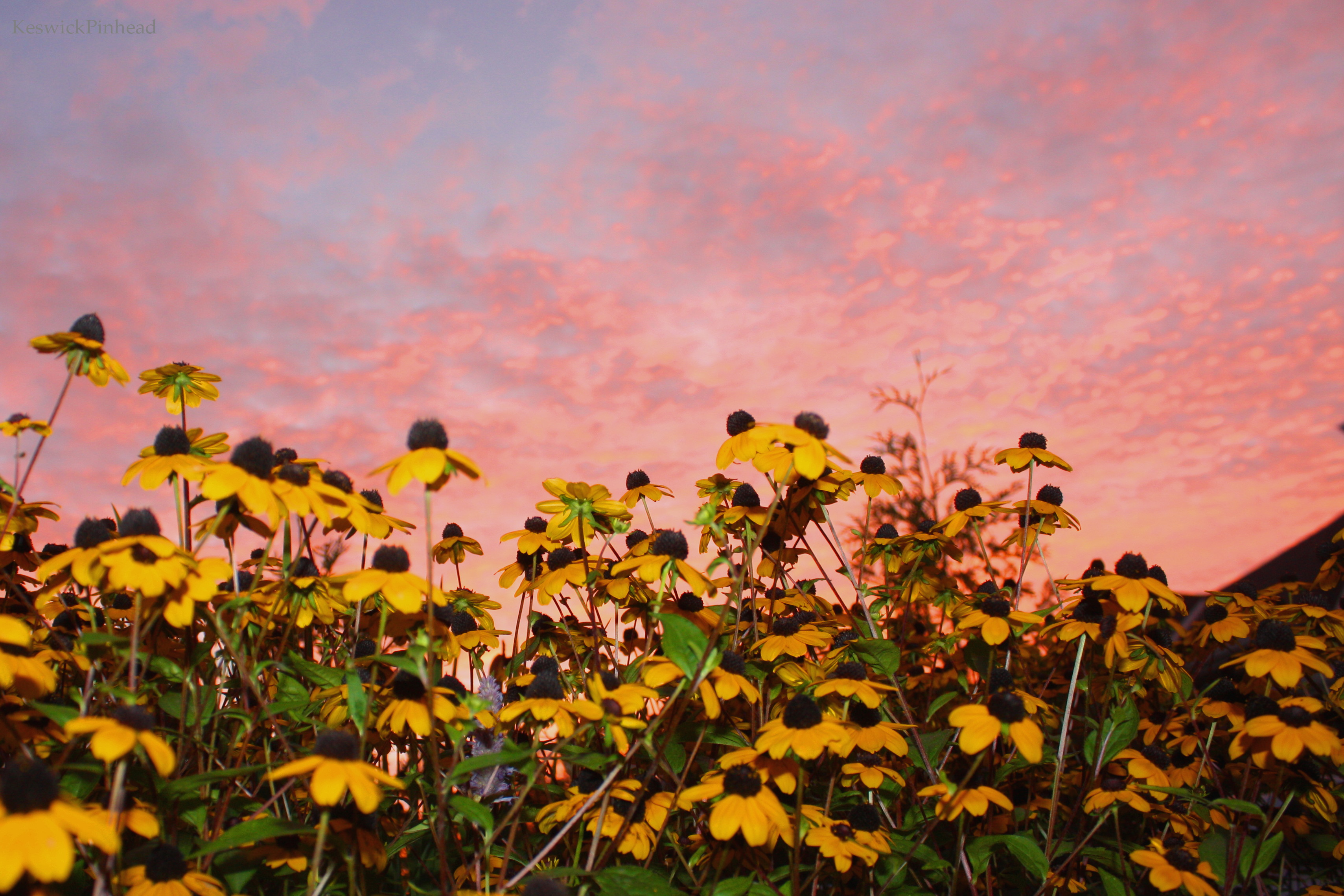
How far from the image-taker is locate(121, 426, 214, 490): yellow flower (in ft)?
7.37

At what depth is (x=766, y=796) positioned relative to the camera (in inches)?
86.4

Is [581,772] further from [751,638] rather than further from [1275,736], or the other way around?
[1275,736]

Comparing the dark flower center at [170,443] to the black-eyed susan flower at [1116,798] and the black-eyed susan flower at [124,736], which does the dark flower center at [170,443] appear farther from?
the black-eyed susan flower at [1116,798]

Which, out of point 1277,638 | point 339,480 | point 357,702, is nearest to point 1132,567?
point 1277,638

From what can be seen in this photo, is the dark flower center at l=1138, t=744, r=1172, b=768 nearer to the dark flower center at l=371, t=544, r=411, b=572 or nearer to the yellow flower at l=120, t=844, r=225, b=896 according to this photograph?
the dark flower center at l=371, t=544, r=411, b=572

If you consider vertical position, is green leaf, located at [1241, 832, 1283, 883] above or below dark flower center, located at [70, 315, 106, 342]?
below

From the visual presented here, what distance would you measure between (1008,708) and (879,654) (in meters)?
0.89

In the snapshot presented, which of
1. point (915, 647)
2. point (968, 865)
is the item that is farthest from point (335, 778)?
point (915, 647)

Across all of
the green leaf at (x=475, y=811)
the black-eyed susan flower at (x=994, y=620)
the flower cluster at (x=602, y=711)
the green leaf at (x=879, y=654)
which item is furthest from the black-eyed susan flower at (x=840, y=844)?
the green leaf at (x=475, y=811)

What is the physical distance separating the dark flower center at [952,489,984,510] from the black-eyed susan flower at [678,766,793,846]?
2.32 metres

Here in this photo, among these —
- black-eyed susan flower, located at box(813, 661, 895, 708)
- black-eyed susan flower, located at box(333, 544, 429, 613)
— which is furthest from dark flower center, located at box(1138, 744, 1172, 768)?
black-eyed susan flower, located at box(333, 544, 429, 613)

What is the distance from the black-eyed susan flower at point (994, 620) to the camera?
2.88 m

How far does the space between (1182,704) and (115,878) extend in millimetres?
4214

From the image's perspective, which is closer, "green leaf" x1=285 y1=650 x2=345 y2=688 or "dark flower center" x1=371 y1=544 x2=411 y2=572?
"dark flower center" x1=371 y1=544 x2=411 y2=572
